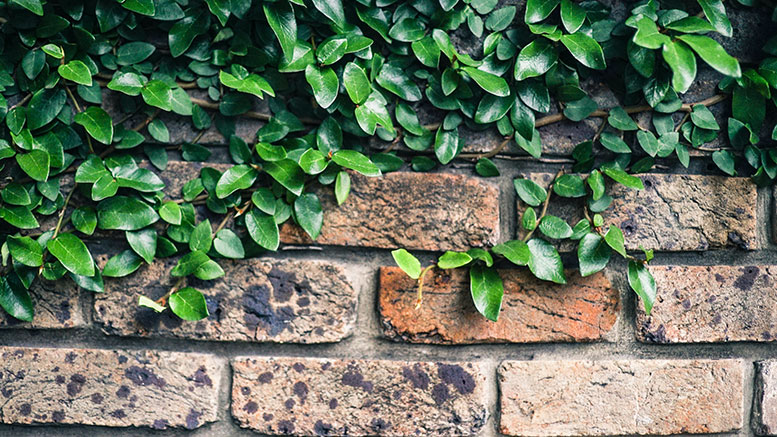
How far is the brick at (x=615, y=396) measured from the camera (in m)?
0.61

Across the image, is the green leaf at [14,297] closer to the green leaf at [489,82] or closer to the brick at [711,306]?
the green leaf at [489,82]

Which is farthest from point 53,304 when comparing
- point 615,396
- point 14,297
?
point 615,396

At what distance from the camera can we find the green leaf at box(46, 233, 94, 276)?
57 cm

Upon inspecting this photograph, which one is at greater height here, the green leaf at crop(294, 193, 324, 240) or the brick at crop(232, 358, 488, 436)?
the green leaf at crop(294, 193, 324, 240)

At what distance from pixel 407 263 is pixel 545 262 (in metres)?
0.16

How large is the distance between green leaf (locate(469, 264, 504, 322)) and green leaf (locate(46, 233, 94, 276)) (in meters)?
0.40

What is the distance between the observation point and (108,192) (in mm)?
569

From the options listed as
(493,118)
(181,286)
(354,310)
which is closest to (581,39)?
(493,118)

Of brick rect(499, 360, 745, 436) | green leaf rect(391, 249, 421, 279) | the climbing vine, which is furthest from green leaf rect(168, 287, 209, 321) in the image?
brick rect(499, 360, 745, 436)

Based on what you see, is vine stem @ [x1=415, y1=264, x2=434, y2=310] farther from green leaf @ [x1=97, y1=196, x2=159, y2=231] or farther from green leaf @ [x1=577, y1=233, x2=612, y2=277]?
green leaf @ [x1=97, y1=196, x2=159, y2=231]

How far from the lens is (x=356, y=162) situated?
0.57m

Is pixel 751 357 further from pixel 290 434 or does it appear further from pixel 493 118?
pixel 290 434

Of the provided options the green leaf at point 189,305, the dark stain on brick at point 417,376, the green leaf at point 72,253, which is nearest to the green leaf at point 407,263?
the dark stain on brick at point 417,376

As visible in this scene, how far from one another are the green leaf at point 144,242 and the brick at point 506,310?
0.25 meters
